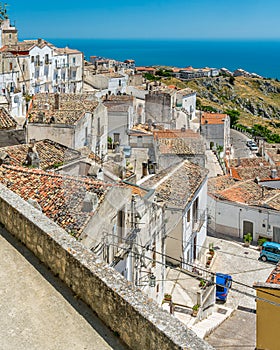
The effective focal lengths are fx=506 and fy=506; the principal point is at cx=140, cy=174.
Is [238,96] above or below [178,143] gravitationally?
above

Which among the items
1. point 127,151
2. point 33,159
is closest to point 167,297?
point 33,159

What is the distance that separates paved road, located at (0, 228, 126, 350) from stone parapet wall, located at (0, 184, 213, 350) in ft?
0.47

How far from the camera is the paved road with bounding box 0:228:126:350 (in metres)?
5.50

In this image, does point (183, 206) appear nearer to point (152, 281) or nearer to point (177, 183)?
point (177, 183)

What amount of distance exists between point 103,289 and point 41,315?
0.82m

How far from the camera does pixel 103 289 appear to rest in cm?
590

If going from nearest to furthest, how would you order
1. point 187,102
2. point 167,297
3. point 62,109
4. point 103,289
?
point 103,289 < point 167,297 < point 62,109 < point 187,102

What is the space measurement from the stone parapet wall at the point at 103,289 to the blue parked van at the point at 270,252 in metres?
17.8

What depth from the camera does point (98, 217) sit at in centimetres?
1241

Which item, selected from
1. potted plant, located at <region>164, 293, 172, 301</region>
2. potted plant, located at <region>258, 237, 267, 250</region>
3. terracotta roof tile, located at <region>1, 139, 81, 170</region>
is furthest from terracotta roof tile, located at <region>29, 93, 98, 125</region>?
potted plant, located at <region>258, 237, 267, 250</region>

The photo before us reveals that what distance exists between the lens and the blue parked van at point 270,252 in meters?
23.7

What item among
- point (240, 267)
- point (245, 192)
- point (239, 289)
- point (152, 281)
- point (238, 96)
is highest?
point (238, 96)

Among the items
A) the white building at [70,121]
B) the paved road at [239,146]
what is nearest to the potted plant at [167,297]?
the white building at [70,121]

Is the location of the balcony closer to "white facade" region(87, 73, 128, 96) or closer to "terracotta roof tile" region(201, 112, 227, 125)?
"terracotta roof tile" region(201, 112, 227, 125)
